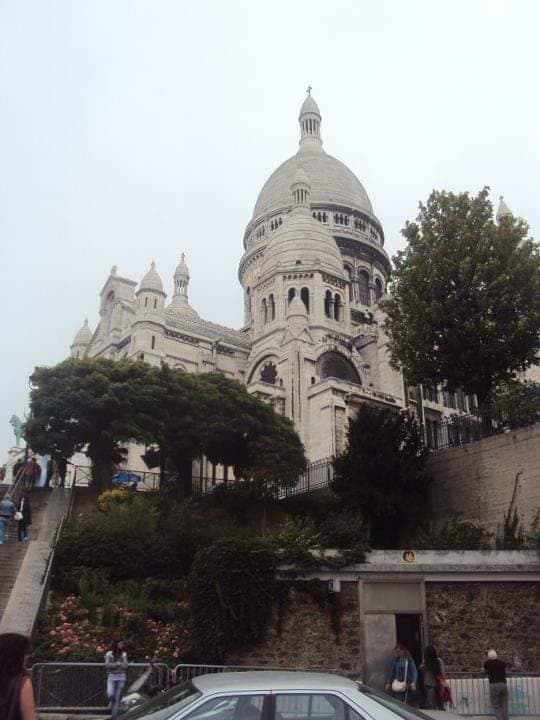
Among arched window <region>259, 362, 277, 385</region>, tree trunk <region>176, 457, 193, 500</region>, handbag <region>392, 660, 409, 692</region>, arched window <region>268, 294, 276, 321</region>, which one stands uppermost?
arched window <region>268, 294, 276, 321</region>

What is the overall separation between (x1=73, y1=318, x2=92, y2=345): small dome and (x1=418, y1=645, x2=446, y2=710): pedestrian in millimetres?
47319

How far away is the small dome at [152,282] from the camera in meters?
47.9

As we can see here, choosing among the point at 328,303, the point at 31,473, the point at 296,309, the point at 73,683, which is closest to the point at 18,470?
the point at 31,473

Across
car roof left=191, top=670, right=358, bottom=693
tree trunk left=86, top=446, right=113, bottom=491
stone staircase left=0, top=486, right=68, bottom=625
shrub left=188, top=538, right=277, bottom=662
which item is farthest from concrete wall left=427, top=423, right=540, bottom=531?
car roof left=191, top=670, right=358, bottom=693

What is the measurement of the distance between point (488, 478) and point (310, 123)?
2586 inches

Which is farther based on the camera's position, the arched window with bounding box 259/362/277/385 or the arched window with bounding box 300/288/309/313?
the arched window with bounding box 300/288/309/313

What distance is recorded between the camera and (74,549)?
1831cm

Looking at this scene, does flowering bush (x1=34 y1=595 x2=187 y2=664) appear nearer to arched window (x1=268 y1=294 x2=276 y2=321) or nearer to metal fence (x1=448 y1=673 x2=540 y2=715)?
metal fence (x1=448 y1=673 x2=540 y2=715)

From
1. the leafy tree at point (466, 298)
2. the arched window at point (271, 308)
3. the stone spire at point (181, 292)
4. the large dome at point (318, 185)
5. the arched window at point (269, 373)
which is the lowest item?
the leafy tree at point (466, 298)

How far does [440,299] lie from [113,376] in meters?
12.1

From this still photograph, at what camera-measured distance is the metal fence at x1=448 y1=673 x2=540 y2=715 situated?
13.0m

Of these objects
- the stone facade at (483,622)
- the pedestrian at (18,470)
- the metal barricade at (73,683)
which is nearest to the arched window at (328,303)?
the pedestrian at (18,470)

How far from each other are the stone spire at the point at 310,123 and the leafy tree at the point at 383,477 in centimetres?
6067

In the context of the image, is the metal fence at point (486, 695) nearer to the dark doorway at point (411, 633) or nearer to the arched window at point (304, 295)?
the dark doorway at point (411, 633)
